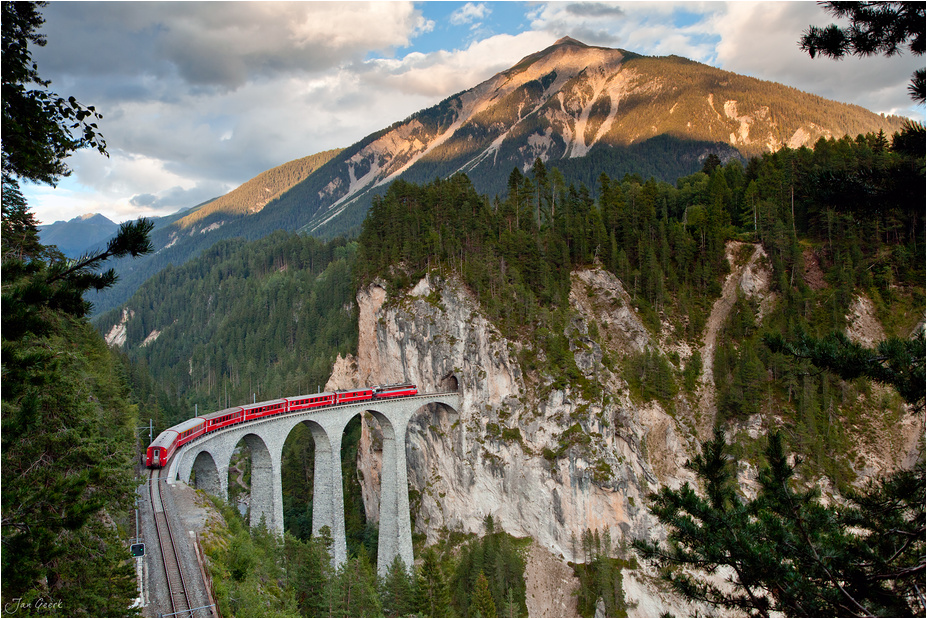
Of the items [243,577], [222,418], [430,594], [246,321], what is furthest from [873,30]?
[246,321]

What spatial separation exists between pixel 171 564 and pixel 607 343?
136 ft

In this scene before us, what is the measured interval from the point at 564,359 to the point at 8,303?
43.7 meters

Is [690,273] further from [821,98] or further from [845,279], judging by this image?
[821,98]

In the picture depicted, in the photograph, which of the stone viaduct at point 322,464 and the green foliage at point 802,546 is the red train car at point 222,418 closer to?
the stone viaduct at point 322,464

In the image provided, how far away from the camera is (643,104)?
17775cm

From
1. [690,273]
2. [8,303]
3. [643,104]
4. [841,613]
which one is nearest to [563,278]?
[690,273]

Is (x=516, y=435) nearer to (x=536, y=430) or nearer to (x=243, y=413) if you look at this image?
(x=536, y=430)

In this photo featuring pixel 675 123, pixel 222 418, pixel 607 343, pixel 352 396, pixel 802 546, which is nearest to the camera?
pixel 802 546

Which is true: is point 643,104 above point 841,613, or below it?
above

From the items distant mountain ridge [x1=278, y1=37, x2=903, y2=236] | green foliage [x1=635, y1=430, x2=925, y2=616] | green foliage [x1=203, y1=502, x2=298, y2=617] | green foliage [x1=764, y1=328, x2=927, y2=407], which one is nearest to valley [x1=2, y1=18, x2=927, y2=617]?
green foliage [x1=203, y1=502, x2=298, y2=617]

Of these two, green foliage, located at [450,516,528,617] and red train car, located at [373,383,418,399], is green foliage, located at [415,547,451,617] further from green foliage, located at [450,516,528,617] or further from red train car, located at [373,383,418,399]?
red train car, located at [373,383,418,399]

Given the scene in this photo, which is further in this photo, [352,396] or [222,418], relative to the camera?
[352,396]

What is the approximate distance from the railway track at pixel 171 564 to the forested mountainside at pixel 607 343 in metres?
19.3

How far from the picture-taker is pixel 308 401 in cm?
3931
